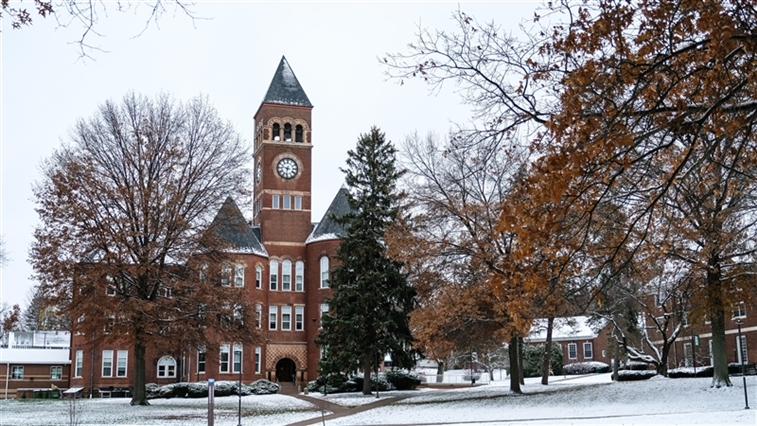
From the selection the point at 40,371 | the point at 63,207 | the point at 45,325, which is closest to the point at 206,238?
the point at 63,207

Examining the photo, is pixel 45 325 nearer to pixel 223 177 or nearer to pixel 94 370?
pixel 94 370

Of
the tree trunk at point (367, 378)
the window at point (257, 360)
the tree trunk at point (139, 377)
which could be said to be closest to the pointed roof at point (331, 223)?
the window at point (257, 360)

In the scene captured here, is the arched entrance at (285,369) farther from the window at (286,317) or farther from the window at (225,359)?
the window at (225,359)

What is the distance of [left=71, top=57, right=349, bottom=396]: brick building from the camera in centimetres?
5528

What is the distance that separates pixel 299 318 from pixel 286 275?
11.2 ft

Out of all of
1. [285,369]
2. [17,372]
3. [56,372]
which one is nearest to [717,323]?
[285,369]

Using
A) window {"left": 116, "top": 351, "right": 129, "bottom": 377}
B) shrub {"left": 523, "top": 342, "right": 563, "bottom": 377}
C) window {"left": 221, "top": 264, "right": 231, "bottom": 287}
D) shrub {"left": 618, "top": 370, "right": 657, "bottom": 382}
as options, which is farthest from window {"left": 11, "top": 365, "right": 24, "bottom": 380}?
shrub {"left": 618, "top": 370, "right": 657, "bottom": 382}

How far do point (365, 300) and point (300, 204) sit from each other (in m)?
20.7

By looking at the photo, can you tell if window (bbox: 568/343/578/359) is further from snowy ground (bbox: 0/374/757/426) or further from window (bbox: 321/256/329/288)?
snowy ground (bbox: 0/374/757/426)

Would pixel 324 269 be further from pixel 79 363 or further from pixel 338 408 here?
pixel 338 408

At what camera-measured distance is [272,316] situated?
5769cm

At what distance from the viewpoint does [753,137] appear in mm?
10789

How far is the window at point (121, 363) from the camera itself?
183 feet

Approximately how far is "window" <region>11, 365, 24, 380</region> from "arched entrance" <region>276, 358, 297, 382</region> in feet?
77.3
